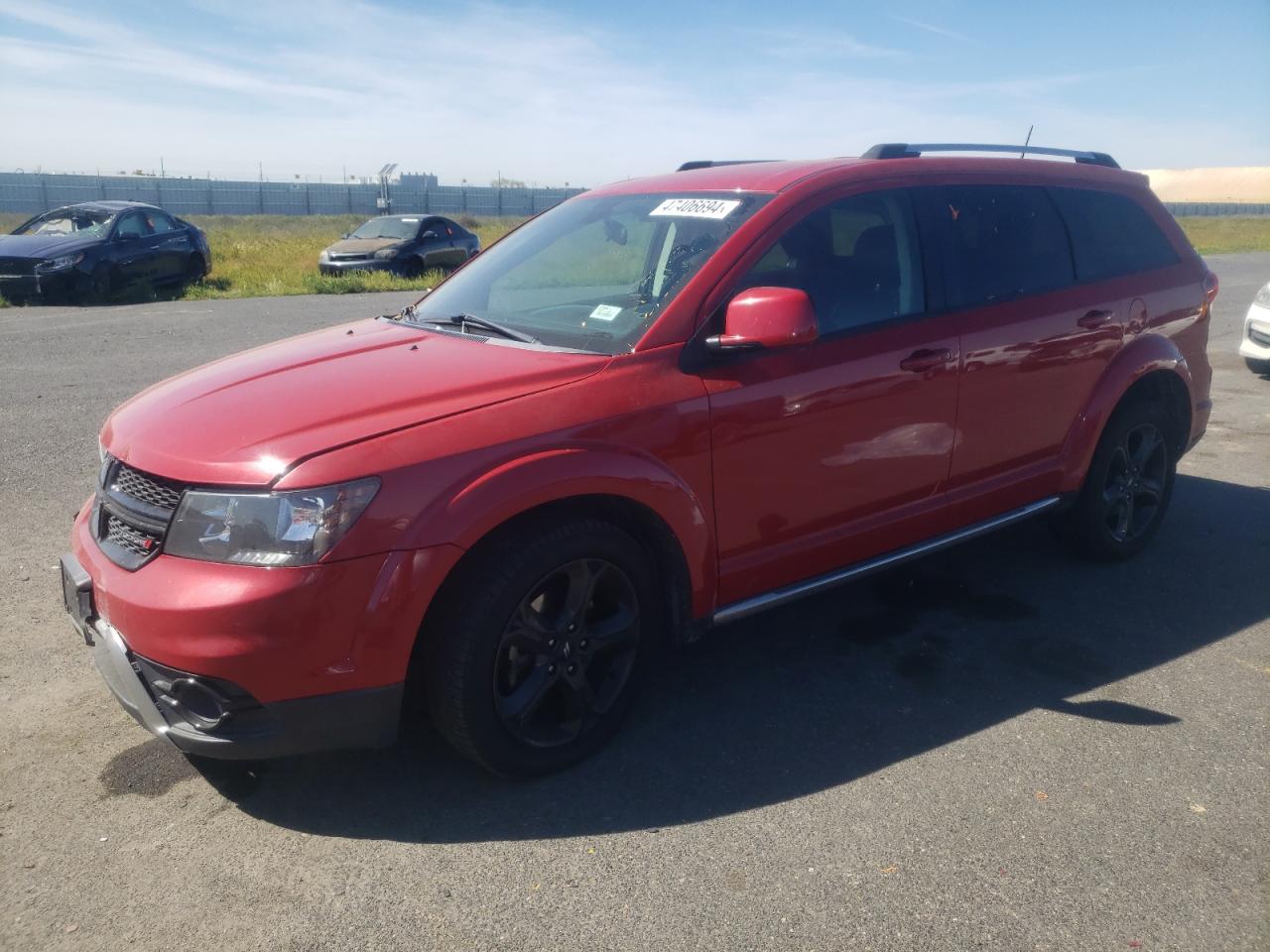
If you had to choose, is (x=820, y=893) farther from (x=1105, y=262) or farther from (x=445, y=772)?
(x=1105, y=262)

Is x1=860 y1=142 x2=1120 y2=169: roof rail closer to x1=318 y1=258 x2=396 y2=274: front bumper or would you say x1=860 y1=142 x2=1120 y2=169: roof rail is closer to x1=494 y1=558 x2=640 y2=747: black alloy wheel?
x1=494 y1=558 x2=640 y2=747: black alloy wheel

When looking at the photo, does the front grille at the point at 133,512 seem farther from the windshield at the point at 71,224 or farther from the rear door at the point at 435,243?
the rear door at the point at 435,243

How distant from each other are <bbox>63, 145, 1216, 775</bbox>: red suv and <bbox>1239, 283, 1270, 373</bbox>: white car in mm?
6155

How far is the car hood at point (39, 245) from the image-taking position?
1456cm

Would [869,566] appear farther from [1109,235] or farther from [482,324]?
[1109,235]

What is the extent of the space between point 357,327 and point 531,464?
162 centimetres

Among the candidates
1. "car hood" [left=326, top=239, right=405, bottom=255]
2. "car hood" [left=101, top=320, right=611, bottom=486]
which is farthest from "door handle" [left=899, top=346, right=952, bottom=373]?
"car hood" [left=326, top=239, right=405, bottom=255]

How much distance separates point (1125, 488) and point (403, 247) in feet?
55.6

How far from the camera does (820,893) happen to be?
8.64ft

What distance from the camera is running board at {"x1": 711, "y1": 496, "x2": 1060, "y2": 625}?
3.53 meters

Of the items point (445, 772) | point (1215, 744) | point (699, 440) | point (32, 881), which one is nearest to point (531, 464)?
point (699, 440)

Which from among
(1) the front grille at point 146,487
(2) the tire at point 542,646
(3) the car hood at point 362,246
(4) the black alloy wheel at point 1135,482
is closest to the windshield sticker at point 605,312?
(2) the tire at point 542,646

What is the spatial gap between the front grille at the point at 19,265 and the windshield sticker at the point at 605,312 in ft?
A: 45.6

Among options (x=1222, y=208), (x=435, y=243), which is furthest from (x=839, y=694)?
(x=1222, y=208)
